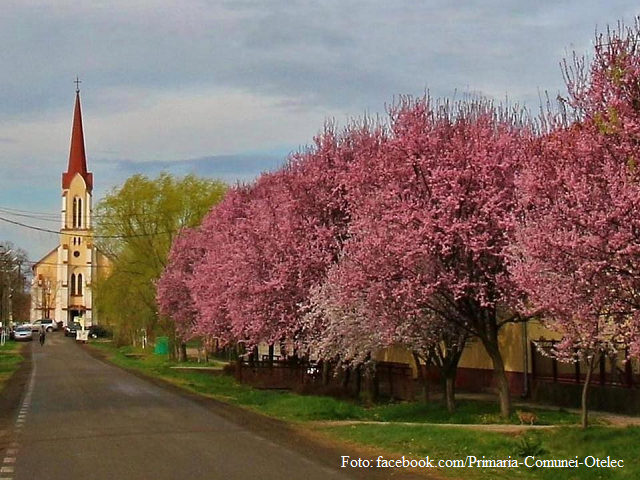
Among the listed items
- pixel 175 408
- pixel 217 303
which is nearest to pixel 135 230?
pixel 217 303

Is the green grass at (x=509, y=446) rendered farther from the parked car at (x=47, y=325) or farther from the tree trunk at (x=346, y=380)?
the parked car at (x=47, y=325)

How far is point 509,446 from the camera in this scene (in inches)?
563

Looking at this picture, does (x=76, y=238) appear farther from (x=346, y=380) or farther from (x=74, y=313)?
(x=346, y=380)

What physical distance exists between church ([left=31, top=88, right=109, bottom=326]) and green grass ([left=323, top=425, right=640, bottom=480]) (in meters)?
101

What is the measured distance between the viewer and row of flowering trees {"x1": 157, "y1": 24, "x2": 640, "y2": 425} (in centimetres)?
1194

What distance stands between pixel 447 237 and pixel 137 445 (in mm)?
6928

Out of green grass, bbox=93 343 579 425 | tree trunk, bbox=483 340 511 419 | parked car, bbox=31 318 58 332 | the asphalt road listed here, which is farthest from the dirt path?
parked car, bbox=31 318 58 332

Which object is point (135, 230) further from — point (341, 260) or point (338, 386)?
point (341, 260)

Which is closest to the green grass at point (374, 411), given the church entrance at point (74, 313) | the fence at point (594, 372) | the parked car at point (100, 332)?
the fence at point (594, 372)

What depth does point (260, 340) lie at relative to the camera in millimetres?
27828

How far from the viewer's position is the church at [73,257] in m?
119

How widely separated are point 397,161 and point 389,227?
1.52 m

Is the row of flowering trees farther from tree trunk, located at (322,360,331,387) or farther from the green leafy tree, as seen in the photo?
the green leafy tree

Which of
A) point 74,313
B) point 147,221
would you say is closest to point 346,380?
point 147,221
